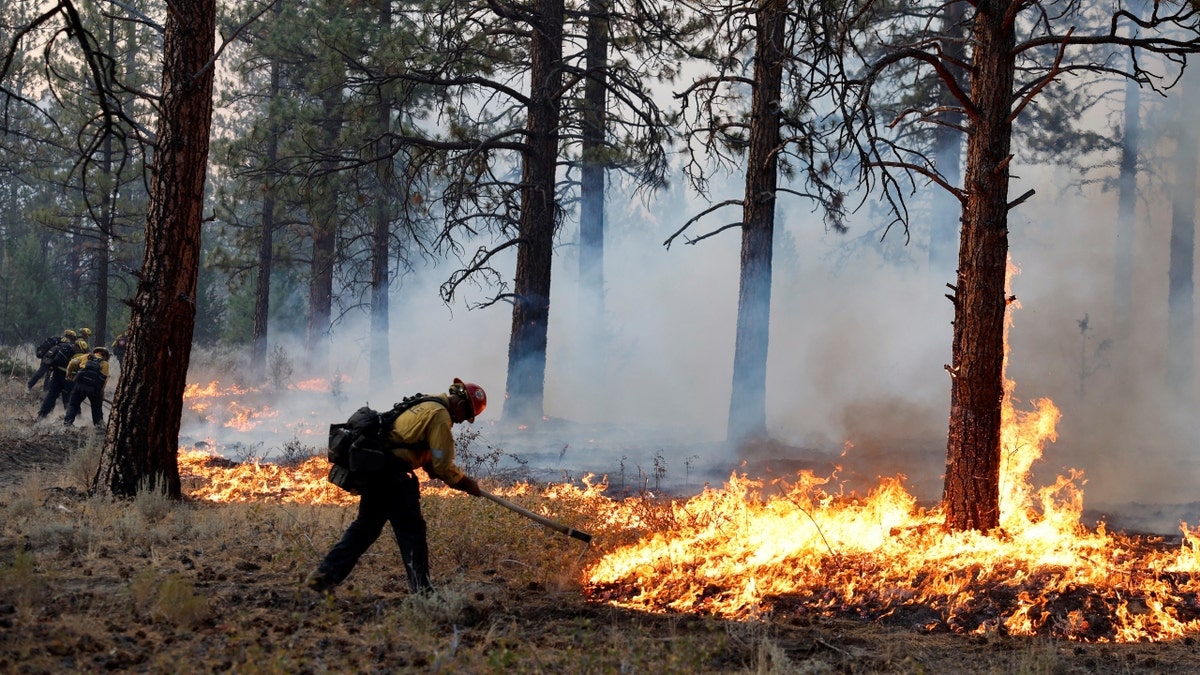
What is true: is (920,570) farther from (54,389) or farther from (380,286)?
(380,286)

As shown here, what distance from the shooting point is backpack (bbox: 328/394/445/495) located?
5852 mm

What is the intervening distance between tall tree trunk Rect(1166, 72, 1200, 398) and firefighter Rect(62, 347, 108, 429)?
21210mm

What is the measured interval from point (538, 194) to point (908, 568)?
983 centimetres

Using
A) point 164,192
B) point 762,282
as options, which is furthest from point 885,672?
point 762,282

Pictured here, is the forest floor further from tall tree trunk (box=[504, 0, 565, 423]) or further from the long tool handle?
tall tree trunk (box=[504, 0, 565, 423])

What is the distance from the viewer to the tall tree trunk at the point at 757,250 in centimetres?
1332

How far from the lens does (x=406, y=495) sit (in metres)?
6.07

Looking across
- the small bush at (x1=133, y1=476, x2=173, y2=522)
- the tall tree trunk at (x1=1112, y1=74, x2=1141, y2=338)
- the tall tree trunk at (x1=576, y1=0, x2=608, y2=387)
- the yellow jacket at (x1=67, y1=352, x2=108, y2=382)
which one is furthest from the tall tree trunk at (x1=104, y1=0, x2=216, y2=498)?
the tall tree trunk at (x1=1112, y1=74, x2=1141, y2=338)

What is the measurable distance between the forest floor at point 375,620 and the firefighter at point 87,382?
765 centimetres

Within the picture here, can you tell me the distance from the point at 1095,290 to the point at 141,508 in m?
21.8

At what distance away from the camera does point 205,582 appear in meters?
6.21

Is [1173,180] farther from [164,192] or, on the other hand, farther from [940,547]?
[164,192]

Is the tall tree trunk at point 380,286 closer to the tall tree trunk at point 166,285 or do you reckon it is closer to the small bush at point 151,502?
the tall tree trunk at point 166,285

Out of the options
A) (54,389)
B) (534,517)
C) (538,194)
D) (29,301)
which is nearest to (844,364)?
(538,194)
